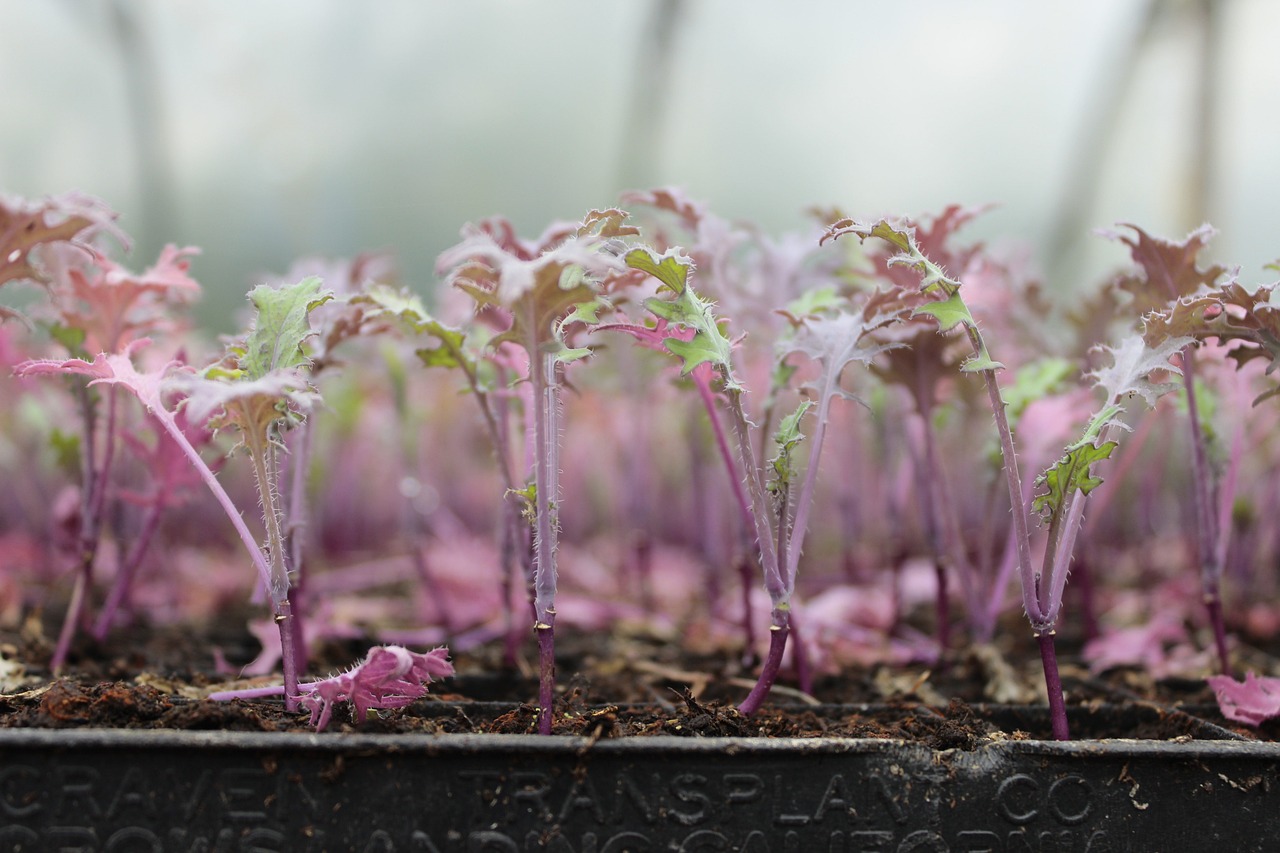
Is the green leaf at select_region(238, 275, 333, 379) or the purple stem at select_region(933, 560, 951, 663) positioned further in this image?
the purple stem at select_region(933, 560, 951, 663)

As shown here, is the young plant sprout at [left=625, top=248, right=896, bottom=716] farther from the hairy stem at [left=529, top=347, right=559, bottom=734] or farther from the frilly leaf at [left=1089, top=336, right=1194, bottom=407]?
the frilly leaf at [left=1089, top=336, right=1194, bottom=407]

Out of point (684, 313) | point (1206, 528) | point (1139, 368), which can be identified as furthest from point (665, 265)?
point (1206, 528)

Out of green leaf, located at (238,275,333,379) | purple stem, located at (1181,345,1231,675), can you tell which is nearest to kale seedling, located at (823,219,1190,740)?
purple stem, located at (1181,345,1231,675)

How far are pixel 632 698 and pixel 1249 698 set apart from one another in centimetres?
75

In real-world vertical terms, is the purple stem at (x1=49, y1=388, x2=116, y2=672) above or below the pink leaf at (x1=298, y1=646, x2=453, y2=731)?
above

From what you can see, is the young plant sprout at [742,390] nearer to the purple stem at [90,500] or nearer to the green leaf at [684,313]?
the green leaf at [684,313]

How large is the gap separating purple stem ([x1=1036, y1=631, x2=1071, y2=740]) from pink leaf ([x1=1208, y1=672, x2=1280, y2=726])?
0.27m

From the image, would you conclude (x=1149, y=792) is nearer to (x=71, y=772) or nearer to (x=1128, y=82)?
(x=71, y=772)

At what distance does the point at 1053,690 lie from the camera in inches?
38.7

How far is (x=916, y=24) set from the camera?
510 centimetres

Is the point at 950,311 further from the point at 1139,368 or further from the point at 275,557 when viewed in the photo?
the point at 275,557

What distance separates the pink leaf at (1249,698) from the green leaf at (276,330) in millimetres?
1141

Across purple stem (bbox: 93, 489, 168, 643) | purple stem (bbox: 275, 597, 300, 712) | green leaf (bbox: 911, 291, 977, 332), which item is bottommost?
purple stem (bbox: 275, 597, 300, 712)

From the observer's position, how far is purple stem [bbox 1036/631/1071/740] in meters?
0.97
